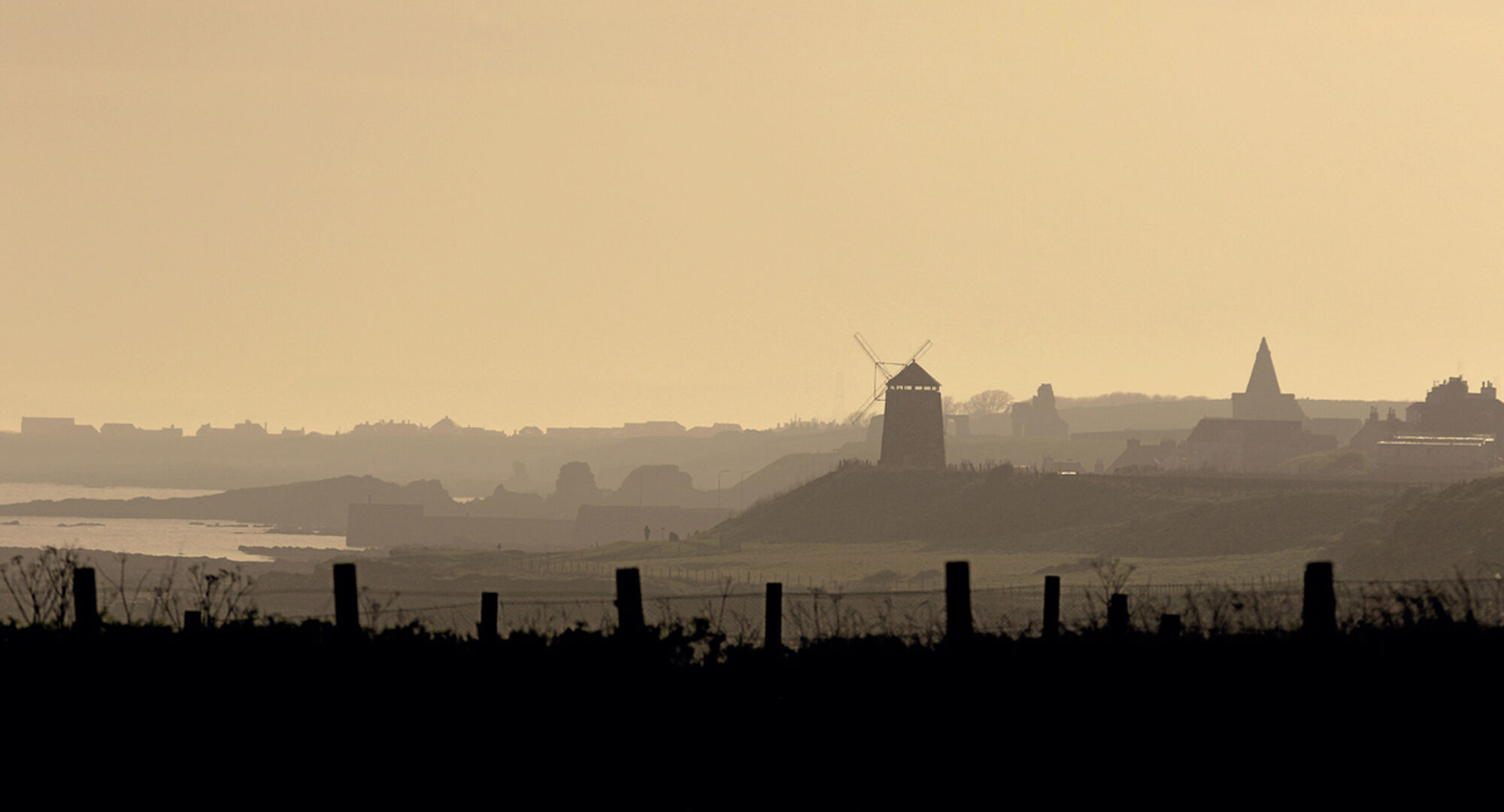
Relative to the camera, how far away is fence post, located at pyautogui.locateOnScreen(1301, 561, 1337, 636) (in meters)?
15.2

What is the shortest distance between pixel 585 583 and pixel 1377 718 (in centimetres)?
9272

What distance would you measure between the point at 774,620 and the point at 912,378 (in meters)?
140

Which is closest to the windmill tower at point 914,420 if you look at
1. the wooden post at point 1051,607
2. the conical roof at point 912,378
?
the conical roof at point 912,378

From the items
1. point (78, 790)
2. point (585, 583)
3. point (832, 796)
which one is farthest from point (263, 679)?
point (585, 583)

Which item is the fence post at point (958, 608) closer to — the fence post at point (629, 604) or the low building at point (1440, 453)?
the fence post at point (629, 604)

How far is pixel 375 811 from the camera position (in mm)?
13641

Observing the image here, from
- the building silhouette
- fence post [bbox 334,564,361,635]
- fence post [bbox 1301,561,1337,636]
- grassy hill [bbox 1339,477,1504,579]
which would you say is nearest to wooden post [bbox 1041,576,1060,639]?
fence post [bbox 1301,561,1337,636]

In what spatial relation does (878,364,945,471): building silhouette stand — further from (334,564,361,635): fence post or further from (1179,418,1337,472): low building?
(334,564,361,635): fence post

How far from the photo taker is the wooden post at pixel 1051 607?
16.5m

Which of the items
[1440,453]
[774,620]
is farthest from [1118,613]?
[1440,453]

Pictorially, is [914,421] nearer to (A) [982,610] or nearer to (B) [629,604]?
(A) [982,610]

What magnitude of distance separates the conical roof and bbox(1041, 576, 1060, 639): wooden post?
137044 mm

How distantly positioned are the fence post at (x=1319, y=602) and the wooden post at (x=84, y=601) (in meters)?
10.7

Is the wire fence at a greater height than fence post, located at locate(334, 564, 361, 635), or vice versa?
fence post, located at locate(334, 564, 361, 635)
